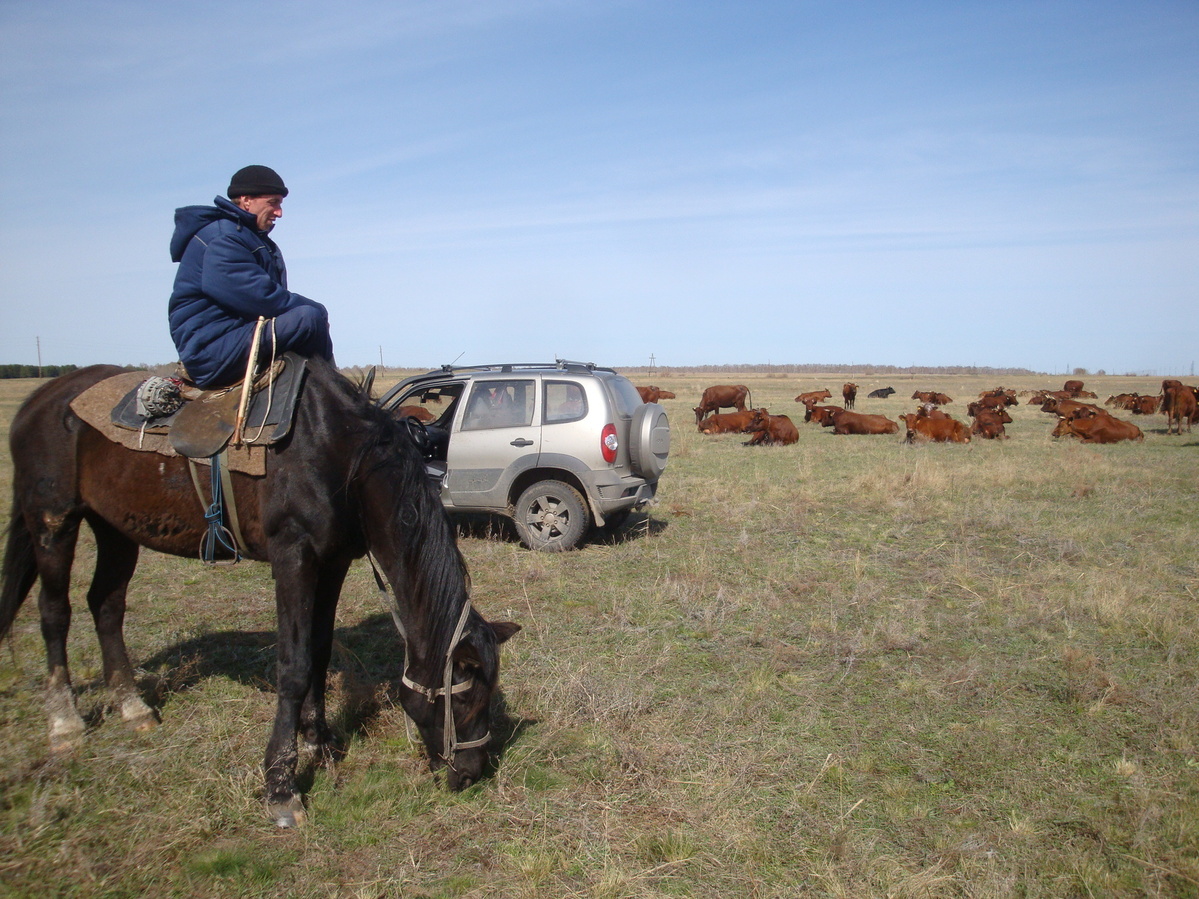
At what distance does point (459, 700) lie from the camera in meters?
3.35

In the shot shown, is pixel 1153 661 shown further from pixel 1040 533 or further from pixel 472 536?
pixel 472 536

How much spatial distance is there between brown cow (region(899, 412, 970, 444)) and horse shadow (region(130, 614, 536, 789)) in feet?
54.6

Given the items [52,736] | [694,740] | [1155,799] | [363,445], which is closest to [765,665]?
[694,740]

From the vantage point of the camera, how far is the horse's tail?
13.4ft

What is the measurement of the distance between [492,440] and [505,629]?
2952 millimetres

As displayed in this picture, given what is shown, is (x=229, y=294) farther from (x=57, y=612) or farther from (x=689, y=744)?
(x=689, y=744)

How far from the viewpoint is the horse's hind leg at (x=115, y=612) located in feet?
13.5

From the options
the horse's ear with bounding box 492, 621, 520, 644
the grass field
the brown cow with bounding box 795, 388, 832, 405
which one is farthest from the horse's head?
the brown cow with bounding box 795, 388, 832, 405

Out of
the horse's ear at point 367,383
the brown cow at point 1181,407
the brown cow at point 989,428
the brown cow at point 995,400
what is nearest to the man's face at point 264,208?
the horse's ear at point 367,383

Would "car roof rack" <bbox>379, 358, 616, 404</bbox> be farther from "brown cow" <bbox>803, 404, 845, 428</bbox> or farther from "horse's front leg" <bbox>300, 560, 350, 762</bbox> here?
"brown cow" <bbox>803, 404, 845, 428</bbox>

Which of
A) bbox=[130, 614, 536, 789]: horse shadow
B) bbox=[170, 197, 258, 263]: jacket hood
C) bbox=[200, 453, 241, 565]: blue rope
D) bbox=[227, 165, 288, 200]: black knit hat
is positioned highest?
bbox=[227, 165, 288, 200]: black knit hat

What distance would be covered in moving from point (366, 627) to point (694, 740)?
297 centimetres

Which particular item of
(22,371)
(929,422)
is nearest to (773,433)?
(929,422)

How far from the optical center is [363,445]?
3.46m
